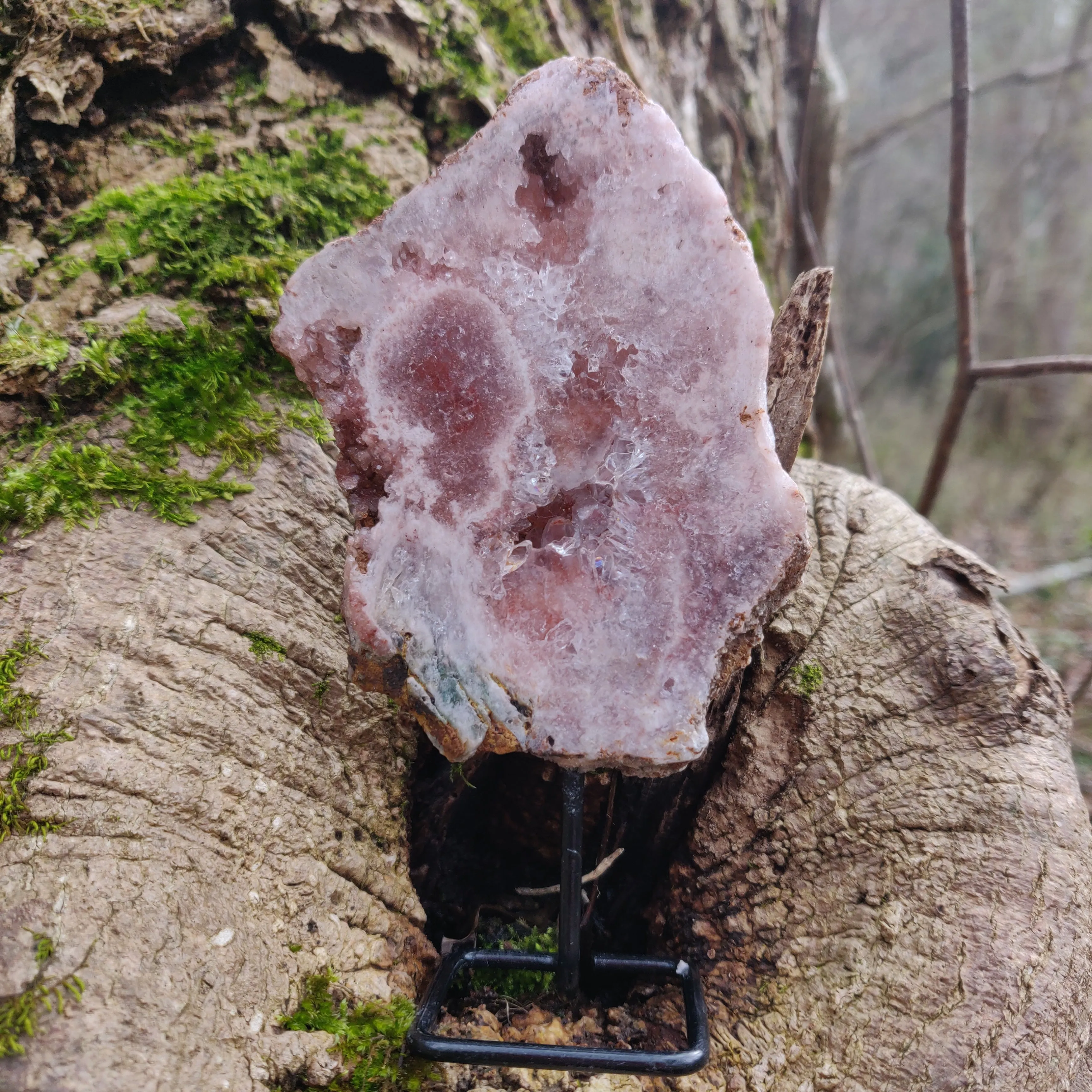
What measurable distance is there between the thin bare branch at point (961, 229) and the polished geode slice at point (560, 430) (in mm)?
1530

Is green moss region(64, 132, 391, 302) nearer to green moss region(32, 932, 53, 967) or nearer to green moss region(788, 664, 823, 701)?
green moss region(32, 932, 53, 967)

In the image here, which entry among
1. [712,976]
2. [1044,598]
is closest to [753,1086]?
[712,976]

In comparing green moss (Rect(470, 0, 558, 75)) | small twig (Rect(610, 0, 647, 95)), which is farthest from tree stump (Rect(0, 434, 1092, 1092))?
small twig (Rect(610, 0, 647, 95))

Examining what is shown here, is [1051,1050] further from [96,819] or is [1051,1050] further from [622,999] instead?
[96,819]

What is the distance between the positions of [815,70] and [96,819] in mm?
4046

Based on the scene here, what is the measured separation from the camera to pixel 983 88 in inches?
117

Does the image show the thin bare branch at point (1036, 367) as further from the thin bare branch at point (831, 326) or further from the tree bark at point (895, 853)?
the tree bark at point (895, 853)

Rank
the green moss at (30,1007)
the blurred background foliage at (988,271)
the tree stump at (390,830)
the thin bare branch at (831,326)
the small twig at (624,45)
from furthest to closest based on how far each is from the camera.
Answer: the blurred background foliage at (988,271) < the thin bare branch at (831,326) < the small twig at (624,45) < the tree stump at (390,830) < the green moss at (30,1007)

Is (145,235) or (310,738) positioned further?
(145,235)

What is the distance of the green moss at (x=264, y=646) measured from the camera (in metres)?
1.34

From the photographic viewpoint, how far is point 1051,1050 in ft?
3.82

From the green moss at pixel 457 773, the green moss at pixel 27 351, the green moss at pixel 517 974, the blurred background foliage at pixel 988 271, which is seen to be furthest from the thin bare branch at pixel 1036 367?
the blurred background foliage at pixel 988 271

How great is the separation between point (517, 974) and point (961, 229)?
2536 mm

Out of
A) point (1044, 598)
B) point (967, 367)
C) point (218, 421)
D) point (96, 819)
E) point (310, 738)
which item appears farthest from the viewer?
point (1044, 598)
